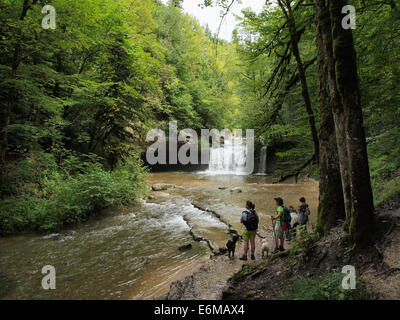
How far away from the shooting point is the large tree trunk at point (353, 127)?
295 centimetres

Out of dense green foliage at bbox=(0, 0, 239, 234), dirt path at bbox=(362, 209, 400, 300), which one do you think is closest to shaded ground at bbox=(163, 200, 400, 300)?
dirt path at bbox=(362, 209, 400, 300)

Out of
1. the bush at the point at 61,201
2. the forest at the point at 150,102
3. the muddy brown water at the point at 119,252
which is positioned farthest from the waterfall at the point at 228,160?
the bush at the point at 61,201

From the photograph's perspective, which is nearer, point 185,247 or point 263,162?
point 185,247

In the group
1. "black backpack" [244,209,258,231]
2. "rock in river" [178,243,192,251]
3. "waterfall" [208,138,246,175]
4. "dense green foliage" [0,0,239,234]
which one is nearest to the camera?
"black backpack" [244,209,258,231]

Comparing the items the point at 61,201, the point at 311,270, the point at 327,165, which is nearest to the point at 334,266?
the point at 311,270

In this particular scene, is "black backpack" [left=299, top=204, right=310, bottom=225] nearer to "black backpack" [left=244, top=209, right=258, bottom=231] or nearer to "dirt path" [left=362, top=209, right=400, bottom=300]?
"black backpack" [left=244, top=209, right=258, bottom=231]

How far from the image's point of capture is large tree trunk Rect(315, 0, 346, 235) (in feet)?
12.9

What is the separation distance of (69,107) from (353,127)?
13284 millimetres

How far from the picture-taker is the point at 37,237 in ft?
Result: 26.3

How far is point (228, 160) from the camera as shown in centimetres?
2833

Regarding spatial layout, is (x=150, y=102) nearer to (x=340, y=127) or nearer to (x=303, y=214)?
(x=303, y=214)

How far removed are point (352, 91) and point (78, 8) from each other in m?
10.00

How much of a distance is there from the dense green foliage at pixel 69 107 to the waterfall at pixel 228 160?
1379 cm

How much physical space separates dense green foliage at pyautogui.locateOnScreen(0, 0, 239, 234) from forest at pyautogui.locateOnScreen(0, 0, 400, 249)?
6 centimetres
